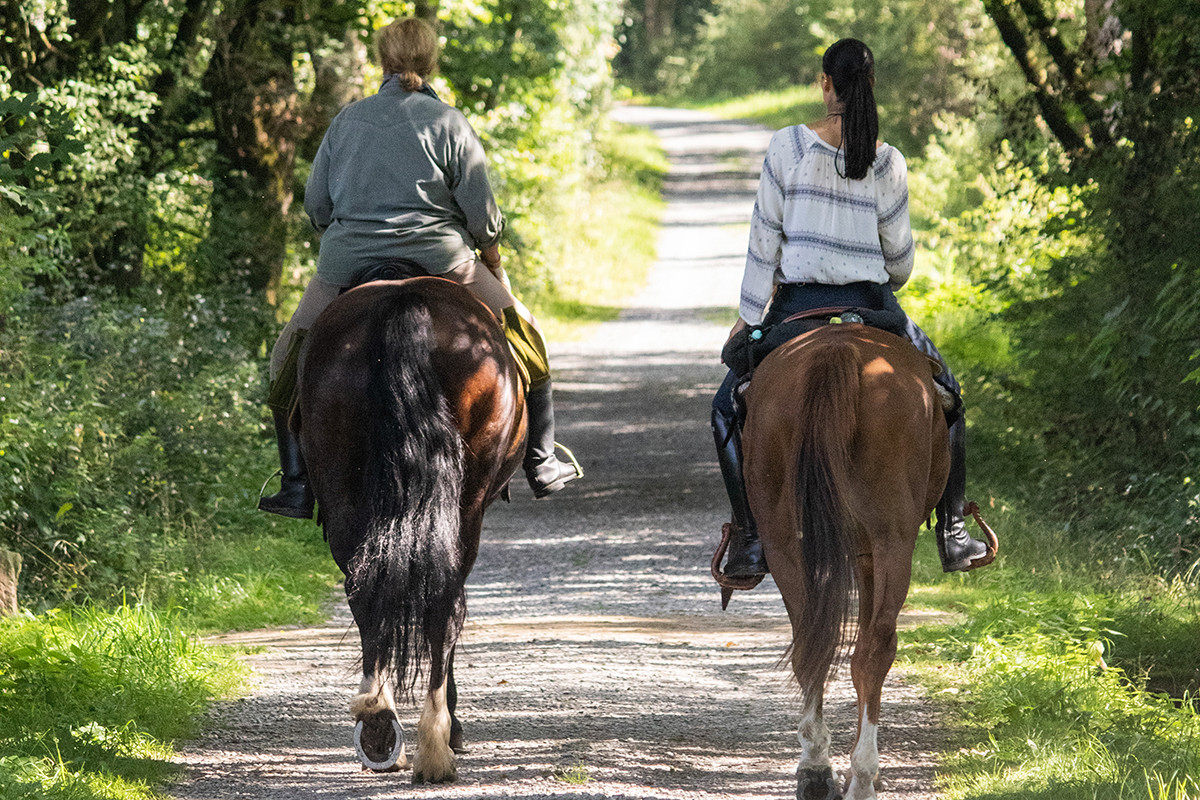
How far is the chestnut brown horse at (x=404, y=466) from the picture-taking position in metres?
4.80

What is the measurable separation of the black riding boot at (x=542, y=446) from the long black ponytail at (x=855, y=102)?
1838 mm

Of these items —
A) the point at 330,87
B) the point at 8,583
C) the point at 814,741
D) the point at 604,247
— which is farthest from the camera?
the point at 604,247

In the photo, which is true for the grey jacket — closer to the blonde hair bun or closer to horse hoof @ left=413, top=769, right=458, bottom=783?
the blonde hair bun

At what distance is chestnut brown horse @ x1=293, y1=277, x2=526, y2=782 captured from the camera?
4.80 m

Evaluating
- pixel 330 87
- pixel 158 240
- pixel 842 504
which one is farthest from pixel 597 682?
pixel 330 87

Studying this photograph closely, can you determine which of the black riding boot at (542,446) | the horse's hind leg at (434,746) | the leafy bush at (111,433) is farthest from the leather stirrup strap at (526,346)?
the leafy bush at (111,433)

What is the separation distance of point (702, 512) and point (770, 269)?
246 inches

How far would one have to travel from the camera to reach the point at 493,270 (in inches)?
241

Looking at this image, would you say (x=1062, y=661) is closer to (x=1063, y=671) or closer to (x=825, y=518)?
(x=1063, y=671)

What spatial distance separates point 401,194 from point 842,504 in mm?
2214

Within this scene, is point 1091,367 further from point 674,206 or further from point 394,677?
point 674,206

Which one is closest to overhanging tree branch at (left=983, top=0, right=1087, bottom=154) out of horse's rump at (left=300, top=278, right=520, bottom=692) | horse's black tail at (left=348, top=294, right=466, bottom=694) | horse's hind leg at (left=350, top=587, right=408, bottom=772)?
horse's rump at (left=300, top=278, right=520, bottom=692)

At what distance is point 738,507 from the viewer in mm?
5527

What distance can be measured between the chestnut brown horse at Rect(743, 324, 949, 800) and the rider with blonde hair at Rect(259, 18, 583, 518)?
1.53 metres
